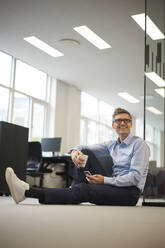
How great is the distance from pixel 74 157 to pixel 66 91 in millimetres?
7575

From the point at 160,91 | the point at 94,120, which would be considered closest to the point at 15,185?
the point at 160,91

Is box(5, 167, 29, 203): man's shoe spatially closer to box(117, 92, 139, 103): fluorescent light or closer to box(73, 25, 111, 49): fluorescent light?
box(73, 25, 111, 49): fluorescent light

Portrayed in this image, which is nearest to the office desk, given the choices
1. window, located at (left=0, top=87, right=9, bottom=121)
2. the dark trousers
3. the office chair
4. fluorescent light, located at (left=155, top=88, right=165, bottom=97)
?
the office chair

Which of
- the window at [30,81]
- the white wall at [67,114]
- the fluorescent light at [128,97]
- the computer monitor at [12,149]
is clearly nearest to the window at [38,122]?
the window at [30,81]

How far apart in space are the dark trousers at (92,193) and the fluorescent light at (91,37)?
3.93 metres

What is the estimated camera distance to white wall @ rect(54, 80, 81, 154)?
9539 millimetres

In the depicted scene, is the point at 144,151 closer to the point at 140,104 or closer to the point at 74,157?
the point at 74,157

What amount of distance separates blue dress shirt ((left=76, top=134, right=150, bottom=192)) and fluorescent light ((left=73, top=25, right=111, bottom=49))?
3.69 m

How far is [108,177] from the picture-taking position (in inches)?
98.9

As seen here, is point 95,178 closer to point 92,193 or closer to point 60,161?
point 92,193

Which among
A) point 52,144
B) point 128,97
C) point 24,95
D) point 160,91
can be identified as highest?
point 128,97

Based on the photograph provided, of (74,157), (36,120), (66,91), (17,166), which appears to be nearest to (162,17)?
(74,157)

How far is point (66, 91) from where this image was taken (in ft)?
32.6

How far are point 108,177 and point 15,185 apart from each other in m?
0.67
